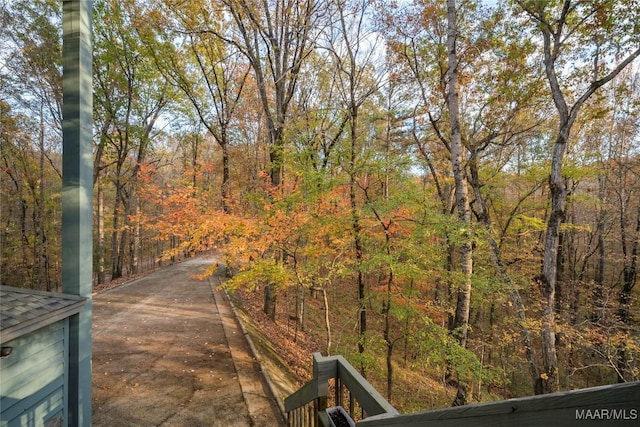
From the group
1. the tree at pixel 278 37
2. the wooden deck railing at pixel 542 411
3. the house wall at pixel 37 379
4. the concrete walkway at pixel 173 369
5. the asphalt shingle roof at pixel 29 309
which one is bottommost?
the concrete walkway at pixel 173 369

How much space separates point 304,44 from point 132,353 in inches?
373

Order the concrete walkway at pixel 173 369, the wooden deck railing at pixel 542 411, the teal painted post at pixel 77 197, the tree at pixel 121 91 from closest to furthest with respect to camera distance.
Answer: the wooden deck railing at pixel 542 411, the teal painted post at pixel 77 197, the concrete walkway at pixel 173 369, the tree at pixel 121 91

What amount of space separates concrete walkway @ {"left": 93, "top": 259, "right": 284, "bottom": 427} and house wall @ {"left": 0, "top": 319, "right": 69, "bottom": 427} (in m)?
1.96

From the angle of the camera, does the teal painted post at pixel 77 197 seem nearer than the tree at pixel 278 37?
Yes

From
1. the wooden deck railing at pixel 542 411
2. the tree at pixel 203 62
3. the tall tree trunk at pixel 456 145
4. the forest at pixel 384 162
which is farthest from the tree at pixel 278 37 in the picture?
the wooden deck railing at pixel 542 411

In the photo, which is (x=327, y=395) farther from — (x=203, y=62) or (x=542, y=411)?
(x=203, y=62)

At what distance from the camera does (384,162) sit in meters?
7.02

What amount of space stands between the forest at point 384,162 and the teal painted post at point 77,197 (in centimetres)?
311

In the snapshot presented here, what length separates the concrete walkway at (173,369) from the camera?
440cm

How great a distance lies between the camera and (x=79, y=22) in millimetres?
3076

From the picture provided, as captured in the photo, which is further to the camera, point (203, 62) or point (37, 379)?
point (203, 62)

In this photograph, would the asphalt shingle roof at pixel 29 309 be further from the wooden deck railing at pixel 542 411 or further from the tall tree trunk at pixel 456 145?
the tall tree trunk at pixel 456 145

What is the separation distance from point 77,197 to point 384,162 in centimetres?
599

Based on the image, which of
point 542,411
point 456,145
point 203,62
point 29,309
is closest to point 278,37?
point 203,62
